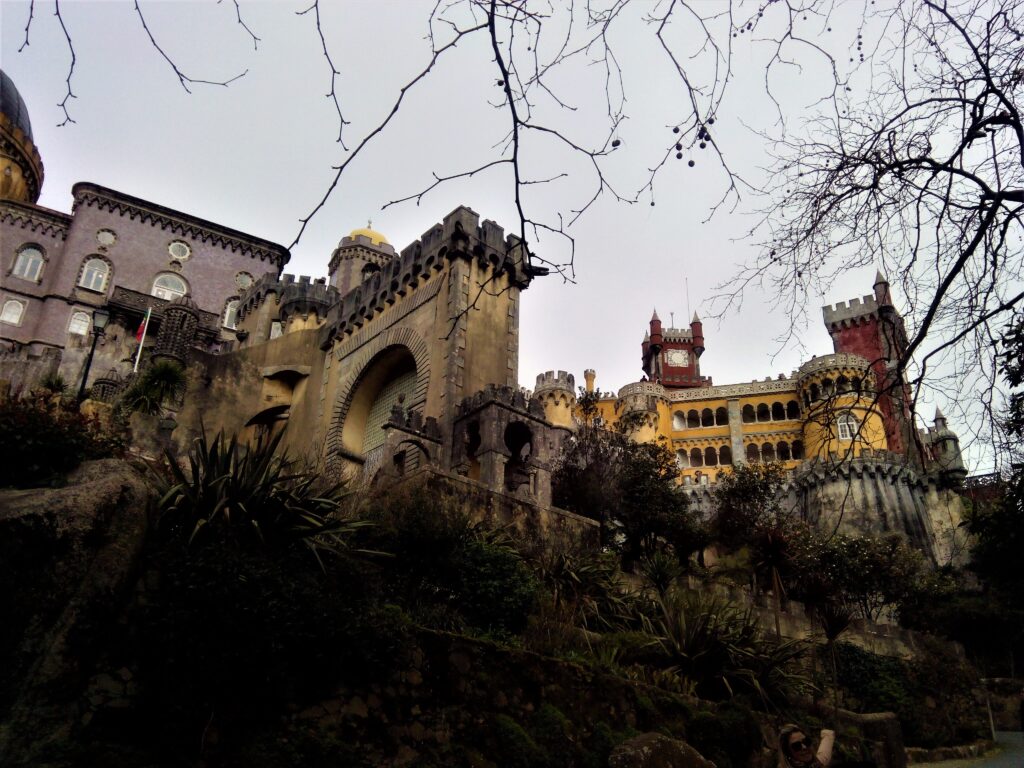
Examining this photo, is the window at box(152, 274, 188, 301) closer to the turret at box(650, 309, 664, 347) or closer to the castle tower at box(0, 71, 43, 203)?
the castle tower at box(0, 71, 43, 203)

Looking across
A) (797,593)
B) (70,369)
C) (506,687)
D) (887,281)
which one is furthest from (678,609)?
(70,369)

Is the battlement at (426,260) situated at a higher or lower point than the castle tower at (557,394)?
lower

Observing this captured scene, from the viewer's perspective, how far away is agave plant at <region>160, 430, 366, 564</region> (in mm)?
7367

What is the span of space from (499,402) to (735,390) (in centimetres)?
4842

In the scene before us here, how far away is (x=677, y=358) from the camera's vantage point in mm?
76750

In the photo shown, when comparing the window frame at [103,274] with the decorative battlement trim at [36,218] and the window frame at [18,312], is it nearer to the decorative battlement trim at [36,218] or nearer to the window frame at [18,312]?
the decorative battlement trim at [36,218]

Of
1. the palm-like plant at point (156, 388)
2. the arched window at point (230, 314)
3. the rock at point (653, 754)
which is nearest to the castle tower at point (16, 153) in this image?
the arched window at point (230, 314)

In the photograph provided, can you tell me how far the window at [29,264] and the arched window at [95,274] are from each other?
2.22 metres

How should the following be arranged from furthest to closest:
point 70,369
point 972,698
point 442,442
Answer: point 70,369, point 972,698, point 442,442

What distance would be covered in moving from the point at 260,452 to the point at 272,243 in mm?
39846

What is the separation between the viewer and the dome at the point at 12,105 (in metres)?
43.8

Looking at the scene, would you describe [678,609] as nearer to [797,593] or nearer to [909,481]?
[797,593]

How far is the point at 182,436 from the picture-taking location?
2211cm

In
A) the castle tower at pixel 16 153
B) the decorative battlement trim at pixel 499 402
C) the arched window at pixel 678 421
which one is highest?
the castle tower at pixel 16 153
